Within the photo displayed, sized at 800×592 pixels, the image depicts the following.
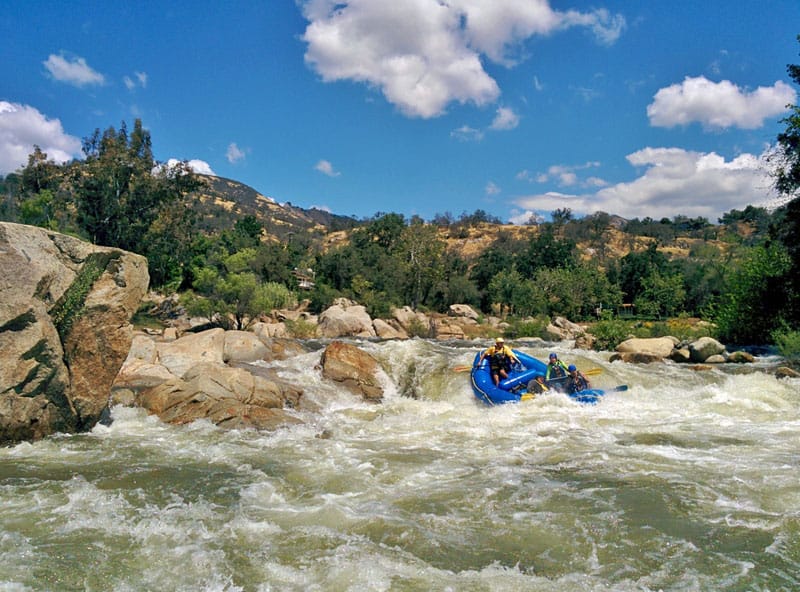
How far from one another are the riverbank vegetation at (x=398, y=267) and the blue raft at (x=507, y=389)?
39.2 ft

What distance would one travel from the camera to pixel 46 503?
6.14 meters

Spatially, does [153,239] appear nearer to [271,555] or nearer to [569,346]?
[569,346]

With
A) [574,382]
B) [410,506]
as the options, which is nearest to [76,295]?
[410,506]

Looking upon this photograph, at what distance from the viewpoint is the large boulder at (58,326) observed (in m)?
7.95

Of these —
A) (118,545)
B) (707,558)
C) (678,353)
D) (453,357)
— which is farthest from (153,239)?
(707,558)

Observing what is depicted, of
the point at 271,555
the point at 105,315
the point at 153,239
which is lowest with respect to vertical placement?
the point at 271,555

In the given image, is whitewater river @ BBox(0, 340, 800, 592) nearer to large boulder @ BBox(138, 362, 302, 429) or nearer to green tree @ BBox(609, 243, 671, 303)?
large boulder @ BBox(138, 362, 302, 429)

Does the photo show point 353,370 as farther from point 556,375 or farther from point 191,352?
point 556,375

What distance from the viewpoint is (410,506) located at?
6395 millimetres

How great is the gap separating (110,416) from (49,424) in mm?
1723

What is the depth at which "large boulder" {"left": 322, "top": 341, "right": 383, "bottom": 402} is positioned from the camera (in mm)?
14328

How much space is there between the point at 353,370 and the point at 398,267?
30846 mm

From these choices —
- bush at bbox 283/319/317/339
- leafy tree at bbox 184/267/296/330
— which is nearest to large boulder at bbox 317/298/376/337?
bush at bbox 283/319/317/339

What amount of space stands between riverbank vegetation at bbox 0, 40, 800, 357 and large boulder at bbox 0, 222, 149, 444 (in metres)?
18.3
